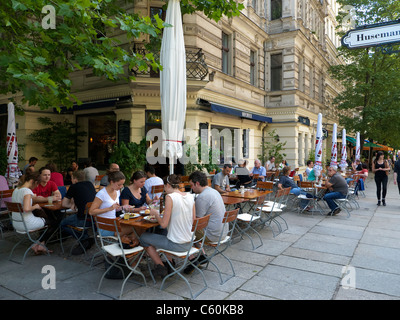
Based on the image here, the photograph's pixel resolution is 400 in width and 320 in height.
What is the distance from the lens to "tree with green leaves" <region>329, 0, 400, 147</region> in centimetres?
1902

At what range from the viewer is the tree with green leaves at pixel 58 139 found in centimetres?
1181

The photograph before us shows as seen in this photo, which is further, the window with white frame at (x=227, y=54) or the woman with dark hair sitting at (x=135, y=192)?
the window with white frame at (x=227, y=54)

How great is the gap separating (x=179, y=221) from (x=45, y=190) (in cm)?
340

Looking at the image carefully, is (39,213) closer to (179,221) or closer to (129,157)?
(179,221)

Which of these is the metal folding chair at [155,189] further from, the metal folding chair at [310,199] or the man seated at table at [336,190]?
the man seated at table at [336,190]

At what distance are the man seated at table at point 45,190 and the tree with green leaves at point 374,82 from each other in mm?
19544

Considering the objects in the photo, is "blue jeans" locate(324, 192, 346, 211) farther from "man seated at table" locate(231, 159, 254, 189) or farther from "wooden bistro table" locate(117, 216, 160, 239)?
"wooden bistro table" locate(117, 216, 160, 239)

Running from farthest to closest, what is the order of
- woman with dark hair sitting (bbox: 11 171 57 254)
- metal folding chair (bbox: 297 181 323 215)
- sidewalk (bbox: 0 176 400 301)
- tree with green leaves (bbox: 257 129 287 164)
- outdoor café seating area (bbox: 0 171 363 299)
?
1. tree with green leaves (bbox: 257 129 287 164)
2. metal folding chair (bbox: 297 181 323 215)
3. woman with dark hair sitting (bbox: 11 171 57 254)
4. outdoor café seating area (bbox: 0 171 363 299)
5. sidewalk (bbox: 0 176 400 301)

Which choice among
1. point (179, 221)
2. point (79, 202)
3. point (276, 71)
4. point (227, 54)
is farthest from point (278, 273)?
point (276, 71)

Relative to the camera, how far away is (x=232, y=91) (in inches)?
523

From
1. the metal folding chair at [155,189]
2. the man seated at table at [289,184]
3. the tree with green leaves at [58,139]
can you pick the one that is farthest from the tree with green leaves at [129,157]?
the man seated at table at [289,184]

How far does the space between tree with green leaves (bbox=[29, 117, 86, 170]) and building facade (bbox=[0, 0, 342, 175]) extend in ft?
1.04

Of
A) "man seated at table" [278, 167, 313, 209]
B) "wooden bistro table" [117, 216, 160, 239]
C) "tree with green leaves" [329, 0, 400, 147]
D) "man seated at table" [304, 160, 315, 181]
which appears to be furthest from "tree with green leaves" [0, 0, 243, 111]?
"tree with green leaves" [329, 0, 400, 147]
